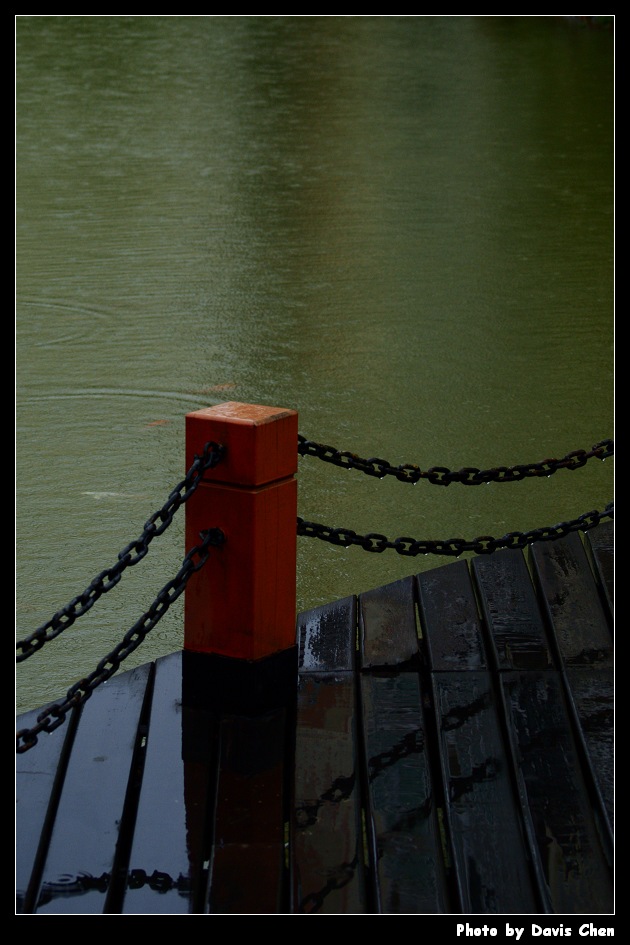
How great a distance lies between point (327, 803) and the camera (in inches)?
110

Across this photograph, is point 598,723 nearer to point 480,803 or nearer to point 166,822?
point 480,803

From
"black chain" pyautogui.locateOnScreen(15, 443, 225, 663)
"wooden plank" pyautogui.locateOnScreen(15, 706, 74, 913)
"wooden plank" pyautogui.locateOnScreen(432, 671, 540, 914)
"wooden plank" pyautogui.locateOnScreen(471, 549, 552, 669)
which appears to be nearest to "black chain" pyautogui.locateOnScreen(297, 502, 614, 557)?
"wooden plank" pyautogui.locateOnScreen(471, 549, 552, 669)

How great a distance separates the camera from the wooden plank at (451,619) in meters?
3.47

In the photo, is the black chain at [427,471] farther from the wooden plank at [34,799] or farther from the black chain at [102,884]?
the black chain at [102,884]

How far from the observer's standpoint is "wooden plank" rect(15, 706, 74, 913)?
2566 mm

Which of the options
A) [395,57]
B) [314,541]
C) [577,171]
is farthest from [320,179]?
[395,57]

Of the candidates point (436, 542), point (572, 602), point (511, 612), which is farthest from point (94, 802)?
point (572, 602)

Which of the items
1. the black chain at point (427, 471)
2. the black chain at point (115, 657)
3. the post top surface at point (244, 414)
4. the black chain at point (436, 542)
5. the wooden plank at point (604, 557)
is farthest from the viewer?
the wooden plank at point (604, 557)

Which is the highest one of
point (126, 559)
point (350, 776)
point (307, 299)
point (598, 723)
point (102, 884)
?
point (307, 299)

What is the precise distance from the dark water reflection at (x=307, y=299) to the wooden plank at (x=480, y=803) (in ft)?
4.04

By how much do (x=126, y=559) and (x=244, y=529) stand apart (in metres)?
0.37

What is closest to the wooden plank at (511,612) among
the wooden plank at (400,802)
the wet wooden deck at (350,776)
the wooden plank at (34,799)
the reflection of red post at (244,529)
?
the wet wooden deck at (350,776)

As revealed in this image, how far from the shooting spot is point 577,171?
11.3m

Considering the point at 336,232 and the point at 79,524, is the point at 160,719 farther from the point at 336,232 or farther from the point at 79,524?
the point at 336,232
